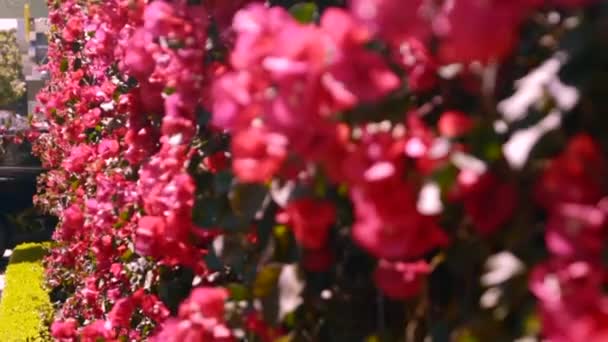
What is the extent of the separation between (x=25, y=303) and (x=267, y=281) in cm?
704

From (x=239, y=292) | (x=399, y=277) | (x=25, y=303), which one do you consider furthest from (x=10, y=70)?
(x=399, y=277)

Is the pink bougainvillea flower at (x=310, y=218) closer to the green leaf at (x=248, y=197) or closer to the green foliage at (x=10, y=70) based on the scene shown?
the green leaf at (x=248, y=197)

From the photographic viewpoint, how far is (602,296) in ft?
3.25

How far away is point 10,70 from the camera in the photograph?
133ft

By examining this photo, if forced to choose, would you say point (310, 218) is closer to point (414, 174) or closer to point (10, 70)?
point (414, 174)

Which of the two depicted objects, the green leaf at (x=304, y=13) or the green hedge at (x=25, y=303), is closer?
the green leaf at (x=304, y=13)

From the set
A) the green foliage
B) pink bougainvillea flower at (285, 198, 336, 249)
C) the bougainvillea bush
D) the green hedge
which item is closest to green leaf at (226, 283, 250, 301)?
the bougainvillea bush

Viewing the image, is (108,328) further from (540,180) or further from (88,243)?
(540,180)

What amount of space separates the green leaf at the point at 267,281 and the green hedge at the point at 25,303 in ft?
17.4

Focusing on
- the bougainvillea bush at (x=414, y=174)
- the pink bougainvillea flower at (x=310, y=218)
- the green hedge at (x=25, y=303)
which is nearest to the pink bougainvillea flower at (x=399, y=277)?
the bougainvillea bush at (x=414, y=174)

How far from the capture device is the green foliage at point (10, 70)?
129 ft

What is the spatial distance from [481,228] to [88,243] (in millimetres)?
3714

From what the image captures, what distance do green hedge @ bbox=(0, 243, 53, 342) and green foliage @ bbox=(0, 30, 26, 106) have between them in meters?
29.5

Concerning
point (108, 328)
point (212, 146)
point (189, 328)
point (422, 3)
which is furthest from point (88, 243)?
point (422, 3)
